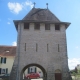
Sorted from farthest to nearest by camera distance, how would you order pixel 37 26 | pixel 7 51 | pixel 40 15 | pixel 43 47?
pixel 7 51
pixel 40 15
pixel 37 26
pixel 43 47

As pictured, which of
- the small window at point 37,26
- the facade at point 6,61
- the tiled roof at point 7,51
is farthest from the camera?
the tiled roof at point 7,51

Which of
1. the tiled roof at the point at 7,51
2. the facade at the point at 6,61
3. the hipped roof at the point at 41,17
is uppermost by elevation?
the hipped roof at the point at 41,17

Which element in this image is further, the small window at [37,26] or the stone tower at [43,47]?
the small window at [37,26]

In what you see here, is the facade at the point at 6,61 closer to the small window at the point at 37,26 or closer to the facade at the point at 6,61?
the facade at the point at 6,61

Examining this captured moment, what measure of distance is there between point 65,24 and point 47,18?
2.79m

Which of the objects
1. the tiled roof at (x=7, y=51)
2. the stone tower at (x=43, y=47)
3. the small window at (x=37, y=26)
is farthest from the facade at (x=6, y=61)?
the small window at (x=37, y=26)

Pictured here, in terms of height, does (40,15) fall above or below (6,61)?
above

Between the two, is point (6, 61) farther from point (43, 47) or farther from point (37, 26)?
point (43, 47)

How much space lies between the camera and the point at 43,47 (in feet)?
80.6

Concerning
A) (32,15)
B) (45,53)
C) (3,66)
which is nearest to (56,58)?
(45,53)

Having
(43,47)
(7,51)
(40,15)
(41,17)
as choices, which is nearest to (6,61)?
(7,51)

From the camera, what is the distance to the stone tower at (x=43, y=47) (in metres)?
23.7

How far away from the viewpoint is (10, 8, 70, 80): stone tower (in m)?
23.7

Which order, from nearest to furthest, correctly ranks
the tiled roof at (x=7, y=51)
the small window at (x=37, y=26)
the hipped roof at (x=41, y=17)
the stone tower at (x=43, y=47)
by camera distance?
1. the stone tower at (x=43, y=47)
2. the hipped roof at (x=41, y=17)
3. the small window at (x=37, y=26)
4. the tiled roof at (x=7, y=51)
